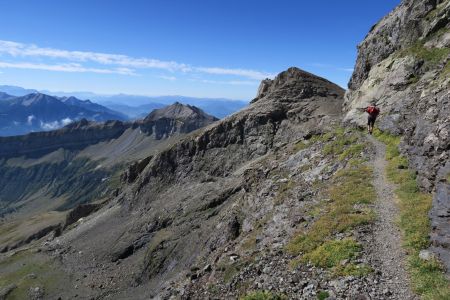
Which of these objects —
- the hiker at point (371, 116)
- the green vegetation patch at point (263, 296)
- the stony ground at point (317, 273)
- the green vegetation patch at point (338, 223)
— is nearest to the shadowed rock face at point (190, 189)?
the hiker at point (371, 116)

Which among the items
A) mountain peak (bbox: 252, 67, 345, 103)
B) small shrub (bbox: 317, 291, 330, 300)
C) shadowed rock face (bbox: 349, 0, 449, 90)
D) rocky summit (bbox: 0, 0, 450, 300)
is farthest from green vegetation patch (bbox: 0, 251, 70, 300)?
small shrub (bbox: 317, 291, 330, 300)

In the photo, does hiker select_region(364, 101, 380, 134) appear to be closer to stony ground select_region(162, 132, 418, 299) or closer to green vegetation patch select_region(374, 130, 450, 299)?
green vegetation patch select_region(374, 130, 450, 299)

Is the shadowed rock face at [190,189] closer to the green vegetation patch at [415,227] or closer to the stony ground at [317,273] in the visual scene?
the stony ground at [317,273]

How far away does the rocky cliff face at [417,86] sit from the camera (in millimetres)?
29594

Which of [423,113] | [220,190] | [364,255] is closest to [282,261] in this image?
[364,255]

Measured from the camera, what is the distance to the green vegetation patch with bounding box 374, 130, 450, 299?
19875 mm

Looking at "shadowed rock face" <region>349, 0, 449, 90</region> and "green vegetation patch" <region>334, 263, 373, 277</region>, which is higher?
"shadowed rock face" <region>349, 0, 449, 90</region>

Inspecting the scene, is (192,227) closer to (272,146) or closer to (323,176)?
(272,146)

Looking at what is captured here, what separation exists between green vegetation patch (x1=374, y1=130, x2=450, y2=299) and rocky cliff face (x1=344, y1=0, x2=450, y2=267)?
2.35ft

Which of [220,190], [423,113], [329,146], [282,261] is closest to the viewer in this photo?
[282,261]

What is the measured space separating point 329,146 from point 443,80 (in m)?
14.8

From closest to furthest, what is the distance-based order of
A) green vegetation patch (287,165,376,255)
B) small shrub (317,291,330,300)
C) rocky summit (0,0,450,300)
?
small shrub (317,291,330,300) < rocky summit (0,0,450,300) < green vegetation patch (287,165,376,255)

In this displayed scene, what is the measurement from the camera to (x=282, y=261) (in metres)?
28.1

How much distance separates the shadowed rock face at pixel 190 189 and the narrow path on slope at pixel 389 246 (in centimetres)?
2777
